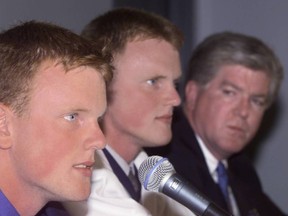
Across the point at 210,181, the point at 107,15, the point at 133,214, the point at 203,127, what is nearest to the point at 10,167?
the point at 133,214

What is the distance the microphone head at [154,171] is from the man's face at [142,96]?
0.53 meters

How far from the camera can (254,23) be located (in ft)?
8.18

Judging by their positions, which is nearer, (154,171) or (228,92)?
(154,171)

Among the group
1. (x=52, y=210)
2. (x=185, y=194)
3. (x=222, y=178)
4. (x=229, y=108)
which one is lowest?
(x=222, y=178)

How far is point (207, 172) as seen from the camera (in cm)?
196

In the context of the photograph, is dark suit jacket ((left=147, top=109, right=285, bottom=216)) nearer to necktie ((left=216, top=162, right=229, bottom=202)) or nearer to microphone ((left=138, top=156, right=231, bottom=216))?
necktie ((left=216, top=162, right=229, bottom=202))

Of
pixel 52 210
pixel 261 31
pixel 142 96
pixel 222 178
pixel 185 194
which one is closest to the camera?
pixel 185 194

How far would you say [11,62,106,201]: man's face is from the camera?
3.39 ft

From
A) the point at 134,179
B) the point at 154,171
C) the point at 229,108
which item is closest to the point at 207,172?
the point at 229,108

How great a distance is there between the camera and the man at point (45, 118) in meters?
1.03

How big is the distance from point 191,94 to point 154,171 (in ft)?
3.88

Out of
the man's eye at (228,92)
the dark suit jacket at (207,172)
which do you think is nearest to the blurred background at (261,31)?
the dark suit jacket at (207,172)

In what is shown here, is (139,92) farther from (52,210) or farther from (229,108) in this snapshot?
(229,108)

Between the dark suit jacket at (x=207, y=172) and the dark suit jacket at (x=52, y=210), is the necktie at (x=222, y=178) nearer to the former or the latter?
the dark suit jacket at (x=207, y=172)
